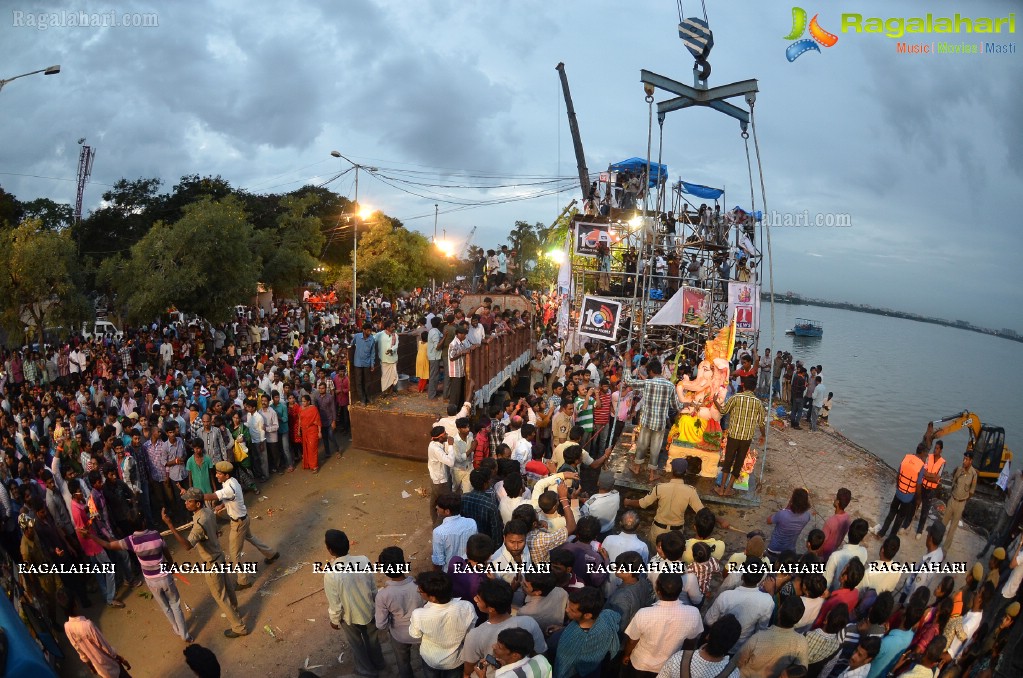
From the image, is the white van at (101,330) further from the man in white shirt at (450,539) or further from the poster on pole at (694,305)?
the poster on pole at (694,305)

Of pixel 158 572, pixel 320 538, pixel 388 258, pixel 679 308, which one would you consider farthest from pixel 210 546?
pixel 388 258

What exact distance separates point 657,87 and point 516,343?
279 inches

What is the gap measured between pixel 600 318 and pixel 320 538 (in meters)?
7.39

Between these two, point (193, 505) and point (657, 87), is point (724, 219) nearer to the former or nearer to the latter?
point (657, 87)

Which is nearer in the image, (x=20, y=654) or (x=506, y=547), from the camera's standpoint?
(x=20, y=654)

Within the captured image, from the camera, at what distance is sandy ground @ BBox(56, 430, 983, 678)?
5.68 m

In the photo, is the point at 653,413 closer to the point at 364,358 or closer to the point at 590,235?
the point at 364,358

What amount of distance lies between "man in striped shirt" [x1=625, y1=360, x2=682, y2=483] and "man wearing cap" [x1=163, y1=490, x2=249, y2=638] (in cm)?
577

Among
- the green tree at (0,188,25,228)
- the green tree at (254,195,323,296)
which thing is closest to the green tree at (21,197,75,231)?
the green tree at (0,188,25,228)

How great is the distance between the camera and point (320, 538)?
7922 mm

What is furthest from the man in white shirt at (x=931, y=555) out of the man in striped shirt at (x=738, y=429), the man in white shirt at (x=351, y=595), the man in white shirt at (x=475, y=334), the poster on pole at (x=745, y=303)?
the poster on pole at (x=745, y=303)

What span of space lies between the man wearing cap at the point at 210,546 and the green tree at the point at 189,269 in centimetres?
1353

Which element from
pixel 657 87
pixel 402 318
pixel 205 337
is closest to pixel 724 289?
pixel 657 87

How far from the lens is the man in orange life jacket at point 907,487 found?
7.58 metres
